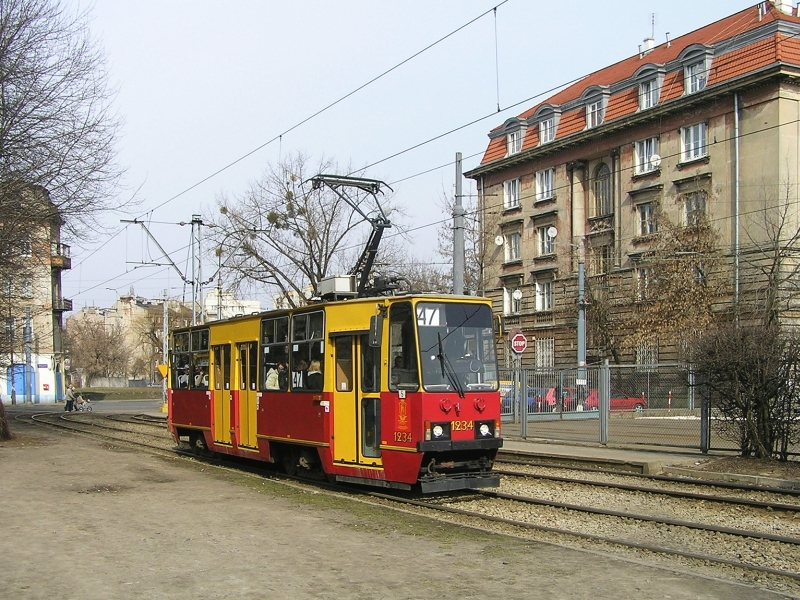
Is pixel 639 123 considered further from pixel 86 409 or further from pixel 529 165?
pixel 86 409

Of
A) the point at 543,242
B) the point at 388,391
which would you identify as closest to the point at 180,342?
the point at 388,391

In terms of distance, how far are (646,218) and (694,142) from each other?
4.82m

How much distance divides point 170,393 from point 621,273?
30.0 meters

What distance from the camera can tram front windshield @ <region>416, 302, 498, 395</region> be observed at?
504 inches

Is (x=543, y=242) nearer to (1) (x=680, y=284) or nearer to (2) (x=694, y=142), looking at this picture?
(2) (x=694, y=142)

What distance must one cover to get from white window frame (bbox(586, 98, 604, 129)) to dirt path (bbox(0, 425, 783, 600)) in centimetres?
3935

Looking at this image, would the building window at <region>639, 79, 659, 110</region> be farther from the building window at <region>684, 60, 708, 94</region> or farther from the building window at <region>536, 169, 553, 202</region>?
the building window at <region>536, 169, 553, 202</region>

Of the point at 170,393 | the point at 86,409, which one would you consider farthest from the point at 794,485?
the point at 86,409

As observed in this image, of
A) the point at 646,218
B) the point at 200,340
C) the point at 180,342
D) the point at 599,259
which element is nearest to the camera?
the point at 200,340

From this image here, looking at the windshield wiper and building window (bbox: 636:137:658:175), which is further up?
building window (bbox: 636:137:658:175)

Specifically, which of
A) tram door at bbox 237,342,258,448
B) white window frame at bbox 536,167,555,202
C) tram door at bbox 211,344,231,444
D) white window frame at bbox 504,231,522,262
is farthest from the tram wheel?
white window frame at bbox 504,231,522,262

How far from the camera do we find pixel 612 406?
72.2 feet

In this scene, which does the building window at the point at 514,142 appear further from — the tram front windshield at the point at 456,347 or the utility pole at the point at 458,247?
the tram front windshield at the point at 456,347

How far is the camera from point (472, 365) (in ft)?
43.4
